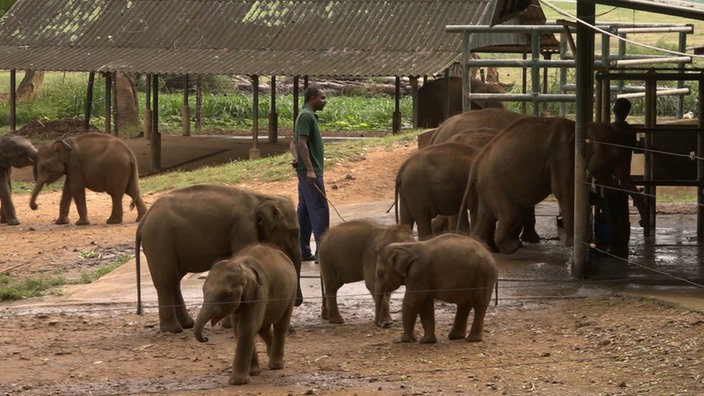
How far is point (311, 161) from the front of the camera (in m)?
13.9

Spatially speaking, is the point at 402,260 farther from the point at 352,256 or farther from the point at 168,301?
the point at 168,301

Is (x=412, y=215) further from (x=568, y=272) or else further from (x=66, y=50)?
(x=66, y=50)

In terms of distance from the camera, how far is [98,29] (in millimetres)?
30188

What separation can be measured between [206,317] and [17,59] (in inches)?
850

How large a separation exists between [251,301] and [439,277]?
185 cm

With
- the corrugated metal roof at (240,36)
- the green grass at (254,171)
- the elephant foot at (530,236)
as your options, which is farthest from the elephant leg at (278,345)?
the corrugated metal roof at (240,36)

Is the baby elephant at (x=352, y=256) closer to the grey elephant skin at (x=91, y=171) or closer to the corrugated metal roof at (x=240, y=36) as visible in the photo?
the grey elephant skin at (x=91, y=171)

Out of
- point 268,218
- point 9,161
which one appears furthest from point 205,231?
point 9,161

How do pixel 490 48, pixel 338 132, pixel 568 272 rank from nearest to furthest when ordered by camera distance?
pixel 568 272
pixel 490 48
pixel 338 132

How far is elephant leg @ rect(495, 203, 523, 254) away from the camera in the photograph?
1354 centimetres

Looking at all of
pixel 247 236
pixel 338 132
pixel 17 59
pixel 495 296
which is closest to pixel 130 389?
pixel 247 236

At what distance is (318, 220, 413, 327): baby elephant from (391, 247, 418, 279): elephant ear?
0.53m

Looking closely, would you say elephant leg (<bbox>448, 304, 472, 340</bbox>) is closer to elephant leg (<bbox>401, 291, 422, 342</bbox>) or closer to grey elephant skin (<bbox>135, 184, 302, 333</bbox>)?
elephant leg (<bbox>401, 291, 422, 342</bbox>)

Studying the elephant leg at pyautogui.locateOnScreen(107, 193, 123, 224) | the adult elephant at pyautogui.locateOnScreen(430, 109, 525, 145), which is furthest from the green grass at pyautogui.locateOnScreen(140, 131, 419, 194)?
the adult elephant at pyautogui.locateOnScreen(430, 109, 525, 145)
